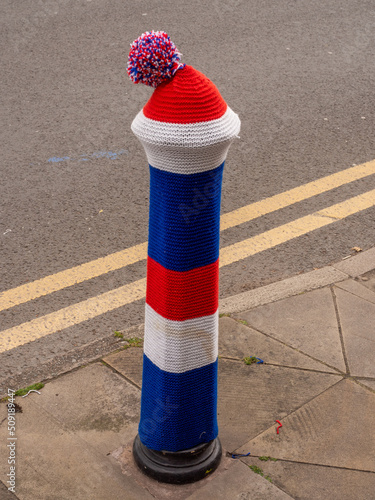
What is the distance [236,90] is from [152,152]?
5296 mm

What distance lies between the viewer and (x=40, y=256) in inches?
195

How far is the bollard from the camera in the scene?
7.92 ft

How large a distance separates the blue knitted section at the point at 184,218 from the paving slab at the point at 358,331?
1.56 metres

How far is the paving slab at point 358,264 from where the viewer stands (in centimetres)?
481

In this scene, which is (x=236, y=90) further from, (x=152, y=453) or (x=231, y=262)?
(x=152, y=453)

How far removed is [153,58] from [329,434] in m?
2.07

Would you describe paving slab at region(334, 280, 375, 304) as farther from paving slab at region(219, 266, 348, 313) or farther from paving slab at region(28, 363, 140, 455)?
paving slab at region(28, 363, 140, 455)

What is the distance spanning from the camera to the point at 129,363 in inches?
149

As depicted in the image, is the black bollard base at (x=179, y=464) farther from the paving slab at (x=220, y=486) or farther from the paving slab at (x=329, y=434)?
the paving slab at (x=329, y=434)

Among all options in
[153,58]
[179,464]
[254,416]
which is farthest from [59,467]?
[153,58]

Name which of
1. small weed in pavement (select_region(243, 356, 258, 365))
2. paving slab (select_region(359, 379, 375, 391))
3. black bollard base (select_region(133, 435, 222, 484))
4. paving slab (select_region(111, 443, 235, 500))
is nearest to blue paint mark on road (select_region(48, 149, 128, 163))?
small weed in pavement (select_region(243, 356, 258, 365))

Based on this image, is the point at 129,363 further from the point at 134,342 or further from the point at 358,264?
the point at 358,264

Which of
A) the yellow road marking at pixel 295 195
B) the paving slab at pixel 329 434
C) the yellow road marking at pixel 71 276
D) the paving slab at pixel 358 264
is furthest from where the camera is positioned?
the yellow road marking at pixel 295 195

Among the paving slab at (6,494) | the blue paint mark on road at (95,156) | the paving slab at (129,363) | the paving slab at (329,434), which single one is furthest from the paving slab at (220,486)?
the blue paint mark on road at (95,156)
